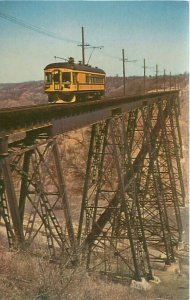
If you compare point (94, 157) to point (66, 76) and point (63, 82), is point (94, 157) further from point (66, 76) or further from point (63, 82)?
point (66, 76)

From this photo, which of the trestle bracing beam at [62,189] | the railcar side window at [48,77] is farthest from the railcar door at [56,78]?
the trestle bracing beam at [62,189]

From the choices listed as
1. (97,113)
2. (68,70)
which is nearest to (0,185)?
(97,113)

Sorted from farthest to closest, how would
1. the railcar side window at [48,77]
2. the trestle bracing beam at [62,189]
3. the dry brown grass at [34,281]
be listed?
the railcar side window at [48,77] < the trestle bracing beam at [62,189] < the dry brown grass at [34,281]

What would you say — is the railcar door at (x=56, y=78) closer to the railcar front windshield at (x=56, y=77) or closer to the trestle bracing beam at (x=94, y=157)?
the railcar front windshield at (x=56, y=77)

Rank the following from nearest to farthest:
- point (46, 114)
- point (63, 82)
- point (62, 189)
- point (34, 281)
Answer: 1. point (34, 281)
2. point (46, 114)
3. point (62, 189)
4. point (63, 82)

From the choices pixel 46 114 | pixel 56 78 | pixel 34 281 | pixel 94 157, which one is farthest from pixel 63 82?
pixel 34 281

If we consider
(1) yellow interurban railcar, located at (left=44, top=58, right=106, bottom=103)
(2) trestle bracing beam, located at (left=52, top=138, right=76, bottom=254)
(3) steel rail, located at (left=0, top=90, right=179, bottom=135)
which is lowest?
(2) trestle bracing beam, located at (left=52, top=138, right=76, bottom=254)

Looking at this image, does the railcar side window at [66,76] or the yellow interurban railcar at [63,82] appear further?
the railcar side window at [66,76]

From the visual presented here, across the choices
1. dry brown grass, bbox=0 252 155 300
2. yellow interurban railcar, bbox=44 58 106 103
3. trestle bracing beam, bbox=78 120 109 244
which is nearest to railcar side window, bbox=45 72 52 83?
yellow interurban railcar, bbox=44 58 106 103

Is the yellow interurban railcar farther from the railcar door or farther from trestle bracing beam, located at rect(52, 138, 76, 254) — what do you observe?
trestle bracing beam, located at rect(52, 138, 76, 254)

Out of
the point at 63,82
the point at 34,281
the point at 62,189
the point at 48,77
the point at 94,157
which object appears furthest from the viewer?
the point at 48,77

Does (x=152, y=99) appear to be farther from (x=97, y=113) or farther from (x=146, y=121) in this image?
(x=97, y=113)
